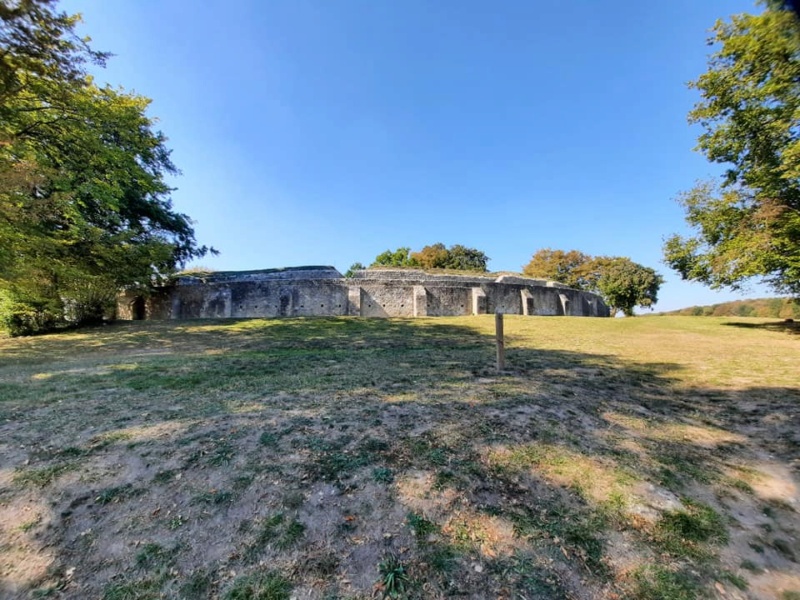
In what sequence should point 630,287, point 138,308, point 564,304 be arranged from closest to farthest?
point 138,308 < point 564,304 < point 630,287

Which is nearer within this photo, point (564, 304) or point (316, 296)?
point (316, 296)

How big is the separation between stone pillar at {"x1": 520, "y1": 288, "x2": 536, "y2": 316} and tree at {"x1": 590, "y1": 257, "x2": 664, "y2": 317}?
497 inches

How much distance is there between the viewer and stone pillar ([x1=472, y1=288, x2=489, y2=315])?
22203 mm

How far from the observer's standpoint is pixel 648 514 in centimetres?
251

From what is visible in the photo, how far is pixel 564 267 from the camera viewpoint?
42.6m

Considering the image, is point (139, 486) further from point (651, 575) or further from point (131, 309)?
point (131, 309)

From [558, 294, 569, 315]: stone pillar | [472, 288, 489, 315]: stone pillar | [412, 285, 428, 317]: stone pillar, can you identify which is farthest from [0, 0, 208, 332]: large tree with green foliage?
[558, 294, 569, 315]: stone pillar

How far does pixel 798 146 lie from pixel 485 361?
756 cm

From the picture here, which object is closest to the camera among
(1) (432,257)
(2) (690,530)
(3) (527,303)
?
(2) (690,530)

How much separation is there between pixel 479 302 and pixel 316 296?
35.1ft

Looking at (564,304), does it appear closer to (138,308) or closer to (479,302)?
(479,302)

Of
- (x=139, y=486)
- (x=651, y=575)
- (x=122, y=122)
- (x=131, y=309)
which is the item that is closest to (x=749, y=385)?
(x=651, y=575)

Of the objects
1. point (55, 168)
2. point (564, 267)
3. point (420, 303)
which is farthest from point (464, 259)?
point (55, 168)

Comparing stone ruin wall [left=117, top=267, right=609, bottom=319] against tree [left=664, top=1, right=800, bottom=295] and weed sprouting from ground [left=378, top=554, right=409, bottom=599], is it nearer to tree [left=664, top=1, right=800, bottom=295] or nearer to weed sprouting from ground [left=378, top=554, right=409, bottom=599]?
tree [left=664, top=1, right=800, bottom=295]
